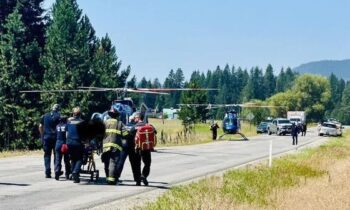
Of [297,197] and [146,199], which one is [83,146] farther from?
[297,197]

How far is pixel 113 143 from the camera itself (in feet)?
54.4

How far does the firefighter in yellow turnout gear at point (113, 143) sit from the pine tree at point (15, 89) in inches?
1701

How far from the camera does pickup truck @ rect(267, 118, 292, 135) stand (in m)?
73.4

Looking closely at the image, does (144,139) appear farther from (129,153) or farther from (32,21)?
(32,21)

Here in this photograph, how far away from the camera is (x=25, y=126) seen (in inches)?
2335

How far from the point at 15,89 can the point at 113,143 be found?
146 feet

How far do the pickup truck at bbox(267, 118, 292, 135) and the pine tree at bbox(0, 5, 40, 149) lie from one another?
2809cm

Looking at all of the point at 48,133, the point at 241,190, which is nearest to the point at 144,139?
the point at 241,190

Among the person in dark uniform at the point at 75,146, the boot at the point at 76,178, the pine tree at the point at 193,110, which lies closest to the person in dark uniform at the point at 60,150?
the person in dark uniform at the point at 75,146

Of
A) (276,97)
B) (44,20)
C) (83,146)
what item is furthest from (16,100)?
(276,97)

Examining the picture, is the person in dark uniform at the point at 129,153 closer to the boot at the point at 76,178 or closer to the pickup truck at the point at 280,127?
the boot at the point at 76,178

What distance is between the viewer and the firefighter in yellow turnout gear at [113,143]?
16.6 metres

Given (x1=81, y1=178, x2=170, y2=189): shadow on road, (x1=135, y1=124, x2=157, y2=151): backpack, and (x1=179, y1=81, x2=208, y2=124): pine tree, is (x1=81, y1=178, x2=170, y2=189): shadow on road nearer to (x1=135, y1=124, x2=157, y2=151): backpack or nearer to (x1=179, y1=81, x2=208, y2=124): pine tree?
(x1=135, y1=124, x2=157, y2=151): backpack

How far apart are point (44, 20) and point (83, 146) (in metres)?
51.3
